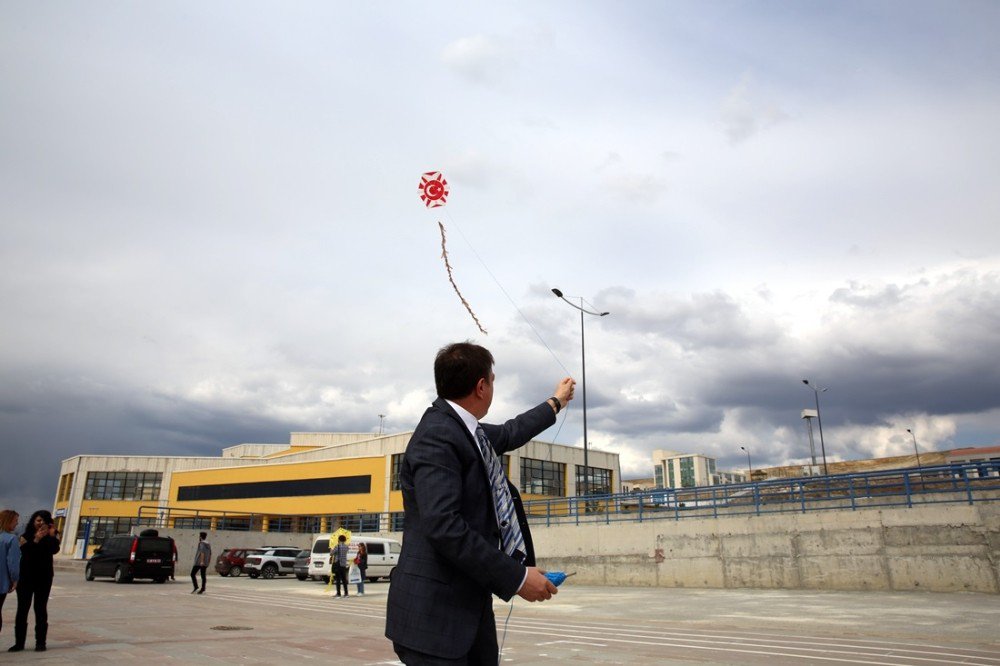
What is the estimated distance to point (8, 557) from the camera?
8.21 metres

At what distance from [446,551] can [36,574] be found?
8.83 m

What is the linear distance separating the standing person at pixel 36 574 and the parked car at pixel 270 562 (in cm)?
2453

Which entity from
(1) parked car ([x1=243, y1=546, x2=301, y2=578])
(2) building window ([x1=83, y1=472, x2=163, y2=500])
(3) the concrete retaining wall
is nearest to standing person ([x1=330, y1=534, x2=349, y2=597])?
(3) the concrete retaining wall

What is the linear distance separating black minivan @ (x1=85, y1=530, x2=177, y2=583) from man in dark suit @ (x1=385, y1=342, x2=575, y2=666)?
2598cm

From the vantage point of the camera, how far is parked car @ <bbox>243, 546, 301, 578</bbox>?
3192cm

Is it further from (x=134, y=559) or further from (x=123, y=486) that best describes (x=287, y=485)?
(x=134, y=559)

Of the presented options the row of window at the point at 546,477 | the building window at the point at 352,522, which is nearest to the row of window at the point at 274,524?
the building window at the point at 352,522

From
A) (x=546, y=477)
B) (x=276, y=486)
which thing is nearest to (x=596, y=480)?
(x=546, y=477)

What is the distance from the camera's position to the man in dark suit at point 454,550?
8.16 ft

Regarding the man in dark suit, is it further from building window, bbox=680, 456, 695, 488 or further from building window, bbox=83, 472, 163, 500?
building window, bbox=680, 456, 695, 488

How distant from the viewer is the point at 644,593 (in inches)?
816

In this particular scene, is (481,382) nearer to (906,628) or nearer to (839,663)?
(839,663)

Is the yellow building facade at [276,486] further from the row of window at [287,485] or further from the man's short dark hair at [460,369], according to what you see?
the man's short dark hair at [460,369]

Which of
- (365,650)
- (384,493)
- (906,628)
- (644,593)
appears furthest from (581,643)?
(384,493)
